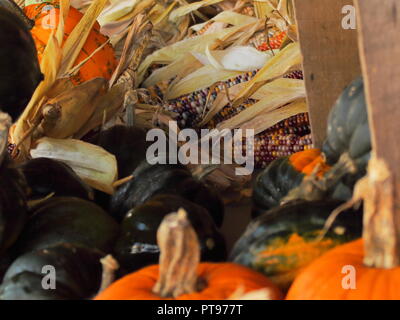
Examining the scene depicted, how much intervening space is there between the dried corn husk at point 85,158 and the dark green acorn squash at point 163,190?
0.18 ft

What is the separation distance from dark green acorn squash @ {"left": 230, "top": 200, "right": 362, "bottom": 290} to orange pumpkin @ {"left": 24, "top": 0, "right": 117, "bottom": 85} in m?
1.48

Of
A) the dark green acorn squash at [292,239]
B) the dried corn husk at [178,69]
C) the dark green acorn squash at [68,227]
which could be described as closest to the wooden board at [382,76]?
the dark green acorn squash at [292,239]

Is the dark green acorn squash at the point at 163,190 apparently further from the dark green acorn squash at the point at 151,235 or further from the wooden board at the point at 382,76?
the wooden board at the point at 382,76

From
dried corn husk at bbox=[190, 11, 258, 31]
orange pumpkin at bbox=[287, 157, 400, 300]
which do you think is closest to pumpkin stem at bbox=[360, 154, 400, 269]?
Result: orange pumpkin at bbox=[287, 157, 400, 300]

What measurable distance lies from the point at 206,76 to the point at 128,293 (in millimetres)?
1790

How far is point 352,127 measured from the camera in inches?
51.9

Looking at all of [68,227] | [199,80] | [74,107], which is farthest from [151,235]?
[199,80]

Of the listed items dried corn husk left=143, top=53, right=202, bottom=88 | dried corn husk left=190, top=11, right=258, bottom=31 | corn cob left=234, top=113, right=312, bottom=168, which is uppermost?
dried corn husk left=190, top=11, right=258, bottom=31

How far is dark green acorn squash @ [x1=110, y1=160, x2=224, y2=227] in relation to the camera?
185 cm

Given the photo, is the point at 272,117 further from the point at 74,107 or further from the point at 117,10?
the point at 117,10

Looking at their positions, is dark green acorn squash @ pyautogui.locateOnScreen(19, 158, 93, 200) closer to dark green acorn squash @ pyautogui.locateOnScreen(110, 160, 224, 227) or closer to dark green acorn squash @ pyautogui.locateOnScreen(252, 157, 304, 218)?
dark green acorn squash @ pyautogui.locateOnScreen(110, 160, 224, 227)

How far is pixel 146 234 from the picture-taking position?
1.41 metres

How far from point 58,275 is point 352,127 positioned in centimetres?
62

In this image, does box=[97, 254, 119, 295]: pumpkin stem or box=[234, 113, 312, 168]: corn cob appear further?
box=[234, 113, 312, 168]: corn cob
